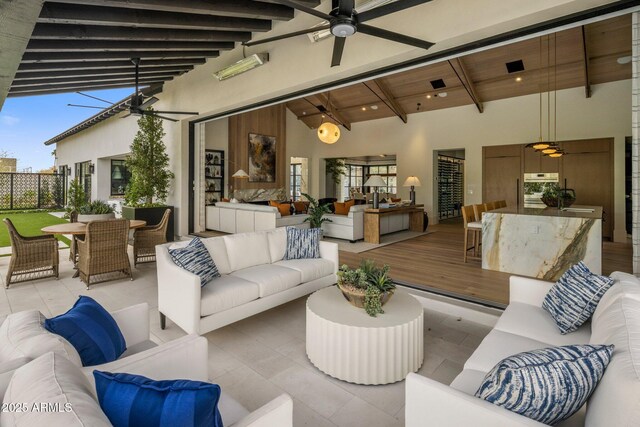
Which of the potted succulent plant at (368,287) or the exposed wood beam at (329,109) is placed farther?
the exposed wood beam at (329,109)

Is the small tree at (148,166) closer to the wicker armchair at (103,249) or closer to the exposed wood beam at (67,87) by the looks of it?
the exposed wood beam at (67,87)

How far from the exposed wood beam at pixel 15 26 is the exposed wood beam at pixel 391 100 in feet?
24.3

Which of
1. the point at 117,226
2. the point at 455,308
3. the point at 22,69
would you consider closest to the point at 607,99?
the point at 455,308

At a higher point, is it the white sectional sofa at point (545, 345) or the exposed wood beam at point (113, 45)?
the exposed wood beam at point (113, 45)

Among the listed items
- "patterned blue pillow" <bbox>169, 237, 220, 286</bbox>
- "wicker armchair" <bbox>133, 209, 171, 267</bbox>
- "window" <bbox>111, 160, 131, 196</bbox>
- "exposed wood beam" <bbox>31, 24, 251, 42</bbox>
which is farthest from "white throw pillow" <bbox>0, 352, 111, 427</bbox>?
"window" <bbox>111, 160, 131, 196</bbox>

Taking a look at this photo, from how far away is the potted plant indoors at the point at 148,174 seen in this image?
7.51 m

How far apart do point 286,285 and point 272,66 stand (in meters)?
3.88

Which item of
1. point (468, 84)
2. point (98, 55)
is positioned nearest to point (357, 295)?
point (98, 55)

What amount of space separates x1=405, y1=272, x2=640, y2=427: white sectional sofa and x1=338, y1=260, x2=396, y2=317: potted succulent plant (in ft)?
2.49

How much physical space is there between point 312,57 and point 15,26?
10.8 feet

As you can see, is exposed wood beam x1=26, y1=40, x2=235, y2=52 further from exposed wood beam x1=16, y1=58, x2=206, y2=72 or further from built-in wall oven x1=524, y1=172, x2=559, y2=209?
built-in wall oven x1=524, y1=172, x2=559, y2=209

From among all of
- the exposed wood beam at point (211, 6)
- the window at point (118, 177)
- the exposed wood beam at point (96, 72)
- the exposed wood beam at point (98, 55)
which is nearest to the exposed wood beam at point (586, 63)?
the exposed wood beam at point (211, 6)

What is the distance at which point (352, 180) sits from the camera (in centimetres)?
1609

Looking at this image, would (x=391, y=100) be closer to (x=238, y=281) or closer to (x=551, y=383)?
(x=238, y=281)
